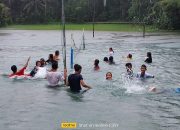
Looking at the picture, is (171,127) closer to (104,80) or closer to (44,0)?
(104,80)

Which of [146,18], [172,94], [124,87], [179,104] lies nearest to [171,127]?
[179,104]

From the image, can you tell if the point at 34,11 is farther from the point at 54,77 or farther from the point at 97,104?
the point at 97,104

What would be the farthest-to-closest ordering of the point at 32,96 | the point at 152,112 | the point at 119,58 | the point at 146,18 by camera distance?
the point at 146,18 < the point at 119,58 < the point at 32,96 < the point at 152,112

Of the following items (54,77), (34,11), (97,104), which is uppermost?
(34,11)

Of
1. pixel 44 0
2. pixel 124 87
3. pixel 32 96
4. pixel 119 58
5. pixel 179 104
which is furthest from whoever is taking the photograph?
pixel 44 0

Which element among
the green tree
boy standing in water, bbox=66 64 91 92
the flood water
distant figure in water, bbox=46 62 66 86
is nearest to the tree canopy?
the green tree

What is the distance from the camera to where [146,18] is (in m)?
83.8

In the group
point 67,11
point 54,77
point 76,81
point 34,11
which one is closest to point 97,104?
point 76,81

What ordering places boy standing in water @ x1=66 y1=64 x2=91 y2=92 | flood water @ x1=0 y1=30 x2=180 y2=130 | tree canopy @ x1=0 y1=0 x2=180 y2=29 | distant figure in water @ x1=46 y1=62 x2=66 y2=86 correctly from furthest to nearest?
tree canopy @ x1=0 y1=0 x2=180 y2=29 < distant figure in water @ x1=46 y1=62 x2=66 y2=86 < boy standing in water @ x1=66 y1=64 x2=91 y2=92 < flood water @ x1=0 y1=30 x2=180 y2=130

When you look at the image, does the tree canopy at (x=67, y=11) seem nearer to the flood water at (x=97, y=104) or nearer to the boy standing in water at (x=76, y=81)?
the flood water at (x=97, y=104)

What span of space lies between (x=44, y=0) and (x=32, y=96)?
9299cm

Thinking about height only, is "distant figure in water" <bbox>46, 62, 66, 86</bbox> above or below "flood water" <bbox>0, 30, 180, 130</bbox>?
above

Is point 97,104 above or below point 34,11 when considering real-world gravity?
below

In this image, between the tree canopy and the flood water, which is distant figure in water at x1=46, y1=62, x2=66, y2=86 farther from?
the tree canopy
